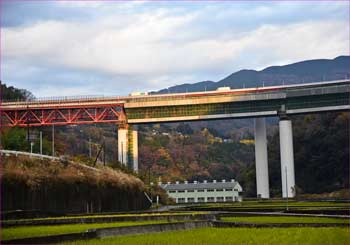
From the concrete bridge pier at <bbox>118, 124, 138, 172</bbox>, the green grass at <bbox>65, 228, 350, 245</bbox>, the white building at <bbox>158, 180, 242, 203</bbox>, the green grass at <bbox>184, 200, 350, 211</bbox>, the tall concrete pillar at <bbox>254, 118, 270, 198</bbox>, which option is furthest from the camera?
the white building at <bbox>158, 180, 242, 203</bbox>

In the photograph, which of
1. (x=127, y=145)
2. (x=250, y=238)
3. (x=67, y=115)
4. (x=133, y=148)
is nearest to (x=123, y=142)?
(x=127, y=145)

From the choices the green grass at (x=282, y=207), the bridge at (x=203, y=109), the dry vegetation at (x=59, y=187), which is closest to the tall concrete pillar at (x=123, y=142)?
the bridge at (x=203, y=109)

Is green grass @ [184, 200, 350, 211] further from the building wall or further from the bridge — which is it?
the building wall

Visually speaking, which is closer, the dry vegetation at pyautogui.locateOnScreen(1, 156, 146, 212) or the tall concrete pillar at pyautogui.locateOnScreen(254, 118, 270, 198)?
the dry vegetation at pyautogui.locateOnScreen(1, 156, 146, 212)

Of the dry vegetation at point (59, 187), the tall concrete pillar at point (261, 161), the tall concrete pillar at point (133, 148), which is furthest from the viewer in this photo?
the tall concrete pillar at point (133, 148)

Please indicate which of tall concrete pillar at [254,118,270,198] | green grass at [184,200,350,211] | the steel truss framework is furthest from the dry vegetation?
the steel truss framework

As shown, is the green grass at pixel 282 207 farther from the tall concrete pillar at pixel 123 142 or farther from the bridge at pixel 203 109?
the tall concrete pillar at pixel 123 142

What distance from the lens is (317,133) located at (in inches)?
3137

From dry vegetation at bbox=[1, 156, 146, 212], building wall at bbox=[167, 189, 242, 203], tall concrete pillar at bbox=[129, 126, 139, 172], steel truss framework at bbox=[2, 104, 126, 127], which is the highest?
steel truss framework at bbox=[2, 104, 126, 127]

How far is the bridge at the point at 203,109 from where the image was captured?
64.9 m

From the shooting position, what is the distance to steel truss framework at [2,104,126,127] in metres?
70.1

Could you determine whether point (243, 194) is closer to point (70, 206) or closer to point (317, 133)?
point (317, 133)

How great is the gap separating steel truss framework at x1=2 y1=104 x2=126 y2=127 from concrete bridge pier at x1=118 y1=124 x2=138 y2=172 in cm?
136

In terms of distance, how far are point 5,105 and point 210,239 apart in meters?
58.5
